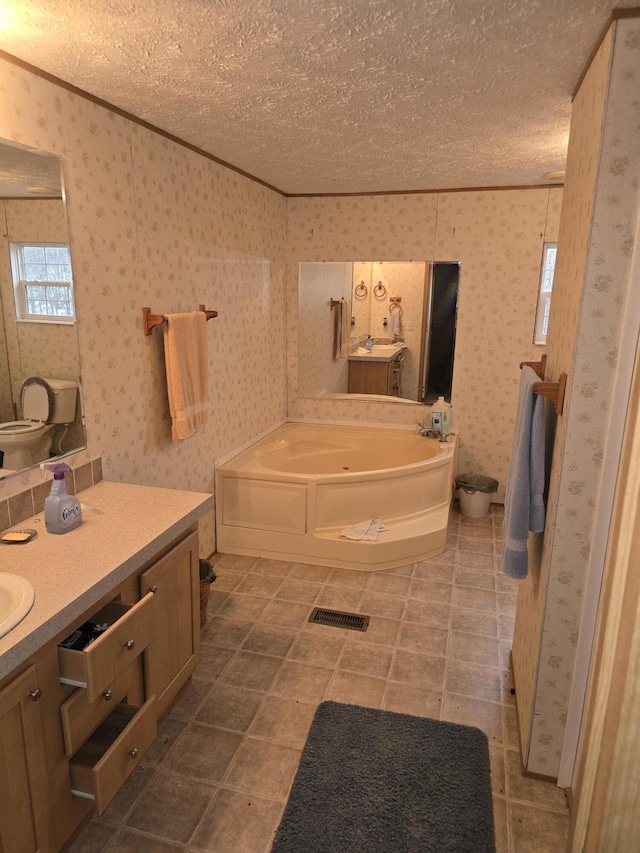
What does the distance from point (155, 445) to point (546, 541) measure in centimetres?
180

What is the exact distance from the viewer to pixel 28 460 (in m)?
1.98

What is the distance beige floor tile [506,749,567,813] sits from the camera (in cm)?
186

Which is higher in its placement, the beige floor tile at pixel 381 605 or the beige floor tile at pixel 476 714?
the beige floor tile at pixel 381 605

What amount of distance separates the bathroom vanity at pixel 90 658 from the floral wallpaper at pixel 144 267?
1.31ft

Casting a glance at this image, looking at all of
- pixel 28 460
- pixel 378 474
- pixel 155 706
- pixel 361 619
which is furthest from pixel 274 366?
pixel 155 706

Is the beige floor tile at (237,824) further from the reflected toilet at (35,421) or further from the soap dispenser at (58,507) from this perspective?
the reflected toilet at (35,421)

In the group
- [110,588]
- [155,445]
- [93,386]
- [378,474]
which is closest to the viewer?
[110,588]

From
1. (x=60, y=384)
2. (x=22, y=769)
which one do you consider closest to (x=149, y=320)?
(x=60, y=384)

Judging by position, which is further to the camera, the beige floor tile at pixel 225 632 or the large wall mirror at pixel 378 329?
the large wall mirror at pixel 378 329

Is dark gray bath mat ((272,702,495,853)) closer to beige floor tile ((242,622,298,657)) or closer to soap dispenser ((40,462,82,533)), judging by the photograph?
beige floor tile ((242,622,298,657))

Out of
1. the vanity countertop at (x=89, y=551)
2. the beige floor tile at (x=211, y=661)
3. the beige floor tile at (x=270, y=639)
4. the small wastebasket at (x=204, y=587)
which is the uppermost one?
the vanity countertop at (x=89, y=551)

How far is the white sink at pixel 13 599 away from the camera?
4.39 feet

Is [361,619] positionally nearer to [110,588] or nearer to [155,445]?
[155,445]

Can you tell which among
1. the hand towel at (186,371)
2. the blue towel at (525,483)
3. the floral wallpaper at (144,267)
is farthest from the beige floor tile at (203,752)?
the hand towel at (186,371)
